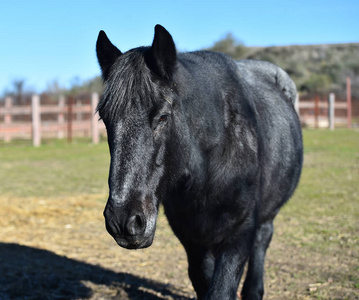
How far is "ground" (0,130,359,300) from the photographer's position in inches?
174

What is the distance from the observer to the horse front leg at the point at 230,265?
3055 mm

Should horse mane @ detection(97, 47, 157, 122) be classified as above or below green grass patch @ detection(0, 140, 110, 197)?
above

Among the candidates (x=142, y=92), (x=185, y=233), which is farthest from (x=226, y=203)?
(x=142, y=92)

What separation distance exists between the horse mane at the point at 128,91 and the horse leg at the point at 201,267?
5.21 feet

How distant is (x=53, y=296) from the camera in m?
4.24

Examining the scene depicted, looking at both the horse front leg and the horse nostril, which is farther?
the horse front leg

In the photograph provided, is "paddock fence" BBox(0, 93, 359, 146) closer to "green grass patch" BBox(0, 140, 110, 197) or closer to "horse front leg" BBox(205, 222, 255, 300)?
"green grass patch" BBox(0, 140, 110, 197)

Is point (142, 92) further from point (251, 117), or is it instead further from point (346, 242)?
point (346, 242)

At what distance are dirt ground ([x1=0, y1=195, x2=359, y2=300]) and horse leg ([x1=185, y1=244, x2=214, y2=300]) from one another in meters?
0.65

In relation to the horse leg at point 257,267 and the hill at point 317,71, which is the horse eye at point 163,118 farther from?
the hill at point 317,71

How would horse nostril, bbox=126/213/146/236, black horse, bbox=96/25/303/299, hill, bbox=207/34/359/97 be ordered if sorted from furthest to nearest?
hill, bbox=207/34/359/97
black horse, bbox=96/25/303/299
horse nostril, bbox=126/213/146/236

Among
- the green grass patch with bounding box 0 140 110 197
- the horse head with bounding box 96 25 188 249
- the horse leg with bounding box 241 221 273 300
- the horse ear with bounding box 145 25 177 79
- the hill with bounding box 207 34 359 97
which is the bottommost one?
the green grass patch with bounding box 0 140 110 197

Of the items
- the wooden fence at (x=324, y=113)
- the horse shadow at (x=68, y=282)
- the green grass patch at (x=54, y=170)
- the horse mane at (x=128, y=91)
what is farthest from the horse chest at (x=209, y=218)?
the wooden fence at (x=324, y=113)

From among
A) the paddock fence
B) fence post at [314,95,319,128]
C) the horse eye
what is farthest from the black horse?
Result: fence post at [314,95,319,128]
